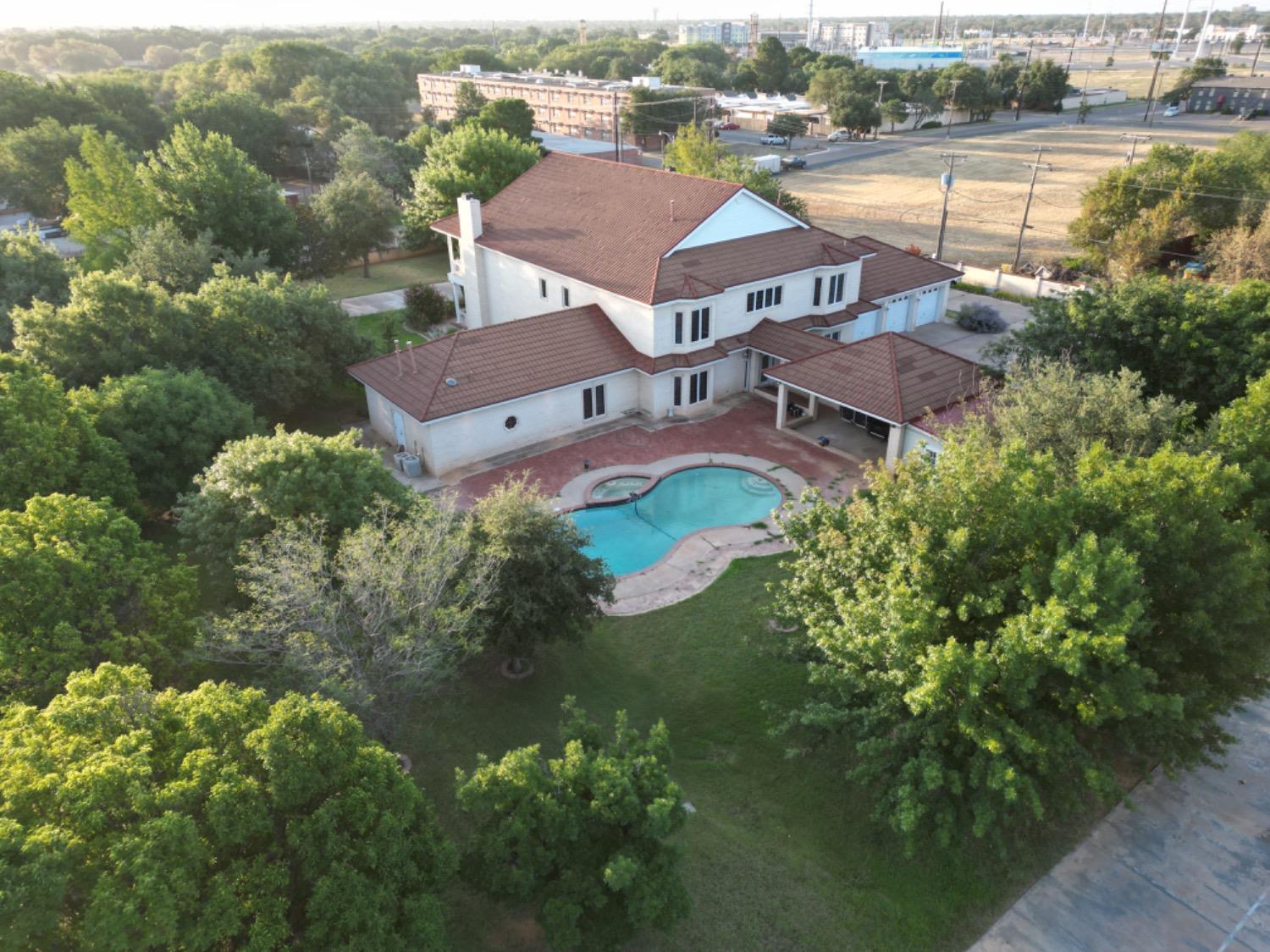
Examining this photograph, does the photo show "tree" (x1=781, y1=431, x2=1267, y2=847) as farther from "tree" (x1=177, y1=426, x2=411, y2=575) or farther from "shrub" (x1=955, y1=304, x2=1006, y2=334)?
"shrub" (x1=955, y1=304, x2=1006, y2=334)

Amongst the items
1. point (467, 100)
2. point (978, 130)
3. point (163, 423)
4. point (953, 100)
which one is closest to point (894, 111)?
point (953, 100)

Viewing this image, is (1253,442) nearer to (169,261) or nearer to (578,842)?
(578,842)

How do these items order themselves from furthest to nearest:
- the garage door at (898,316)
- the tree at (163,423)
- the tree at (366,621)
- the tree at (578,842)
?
1. the garage door at (898,316)
2. the tree at (163,423)
3. the tree at (366,621)
4. the tree at (578,842)

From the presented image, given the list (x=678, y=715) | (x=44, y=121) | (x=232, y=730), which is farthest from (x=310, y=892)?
(x=44, y=121)

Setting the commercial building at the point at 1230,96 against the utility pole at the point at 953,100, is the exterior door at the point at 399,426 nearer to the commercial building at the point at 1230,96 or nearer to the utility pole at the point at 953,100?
the utility pole at the point at 953,100

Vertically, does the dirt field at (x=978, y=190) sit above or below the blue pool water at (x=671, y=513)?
above

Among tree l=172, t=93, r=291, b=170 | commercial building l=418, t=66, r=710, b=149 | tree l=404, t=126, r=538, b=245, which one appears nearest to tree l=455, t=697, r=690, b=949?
tree l=404, t=126, r=538, b=245

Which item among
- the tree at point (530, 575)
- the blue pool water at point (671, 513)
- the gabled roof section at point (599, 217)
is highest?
the gabled roof section at point (599, 217)

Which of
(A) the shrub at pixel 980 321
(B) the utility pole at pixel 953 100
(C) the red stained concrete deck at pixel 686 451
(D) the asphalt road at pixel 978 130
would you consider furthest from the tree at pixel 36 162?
(B) the utility pole at pixel 953 100
